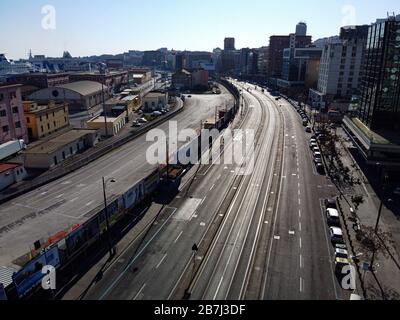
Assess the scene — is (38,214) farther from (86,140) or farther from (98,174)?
(86,140)

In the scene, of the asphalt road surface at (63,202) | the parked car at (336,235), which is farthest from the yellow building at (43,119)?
the parked car at (336,235)

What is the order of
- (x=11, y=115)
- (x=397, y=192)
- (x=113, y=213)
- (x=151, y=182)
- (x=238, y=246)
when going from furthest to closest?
1. (x=11, y=115)
2. (x=397, y=192)
3. (x=151, y=182)
4. (x=113, y=213)
5. (x=238, y=246)

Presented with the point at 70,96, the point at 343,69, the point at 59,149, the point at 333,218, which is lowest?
the point at 333,218

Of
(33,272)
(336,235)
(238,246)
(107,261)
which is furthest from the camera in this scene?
(336,235)

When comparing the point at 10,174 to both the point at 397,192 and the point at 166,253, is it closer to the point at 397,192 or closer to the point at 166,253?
the point at 166,253

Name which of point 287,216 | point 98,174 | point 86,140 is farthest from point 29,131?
point 287,216

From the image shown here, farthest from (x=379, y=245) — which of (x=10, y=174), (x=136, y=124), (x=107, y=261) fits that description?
(x=136, y=124)

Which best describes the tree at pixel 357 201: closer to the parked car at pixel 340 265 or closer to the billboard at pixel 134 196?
the parked car at pixel 340 265
